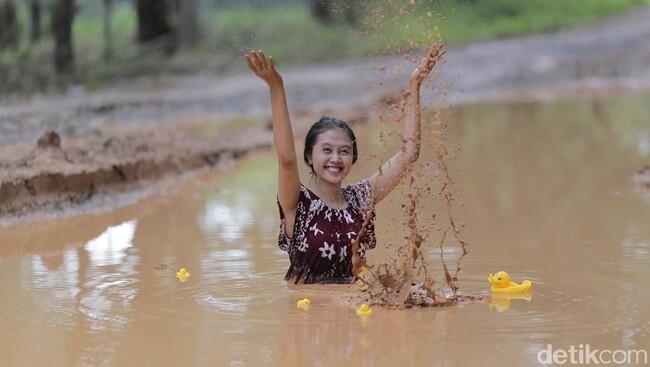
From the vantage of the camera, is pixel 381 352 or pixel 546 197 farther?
pixel 546 197

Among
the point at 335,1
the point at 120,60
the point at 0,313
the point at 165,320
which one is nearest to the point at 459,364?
the point at 165,320

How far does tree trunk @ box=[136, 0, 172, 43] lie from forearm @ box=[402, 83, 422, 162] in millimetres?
19506

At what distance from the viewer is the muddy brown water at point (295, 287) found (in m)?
4.36

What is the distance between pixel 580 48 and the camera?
2370 centimetres

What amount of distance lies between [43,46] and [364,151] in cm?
1474

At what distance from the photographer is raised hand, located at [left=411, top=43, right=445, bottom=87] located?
526cm

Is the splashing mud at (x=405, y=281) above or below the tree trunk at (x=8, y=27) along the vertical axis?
below

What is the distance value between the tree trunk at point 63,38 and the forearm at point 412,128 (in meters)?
16.7

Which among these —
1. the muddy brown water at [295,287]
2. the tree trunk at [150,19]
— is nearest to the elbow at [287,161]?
the muddy brown water at [295,287]

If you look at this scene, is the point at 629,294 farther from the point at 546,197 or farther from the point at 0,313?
the point at 546,197

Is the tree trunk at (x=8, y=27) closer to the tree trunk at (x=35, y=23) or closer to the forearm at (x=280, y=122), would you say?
the tree trunk at (x=35, y=23)

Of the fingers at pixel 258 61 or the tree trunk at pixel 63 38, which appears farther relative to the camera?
the tree trunk at pixel 63 38

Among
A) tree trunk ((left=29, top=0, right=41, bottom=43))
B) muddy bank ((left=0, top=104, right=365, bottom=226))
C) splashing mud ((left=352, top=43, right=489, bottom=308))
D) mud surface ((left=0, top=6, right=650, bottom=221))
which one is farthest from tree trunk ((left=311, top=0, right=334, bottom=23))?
splashing mud ((left=352, top=43, right=489, bottom=308))

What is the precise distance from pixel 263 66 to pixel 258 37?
801 inches
